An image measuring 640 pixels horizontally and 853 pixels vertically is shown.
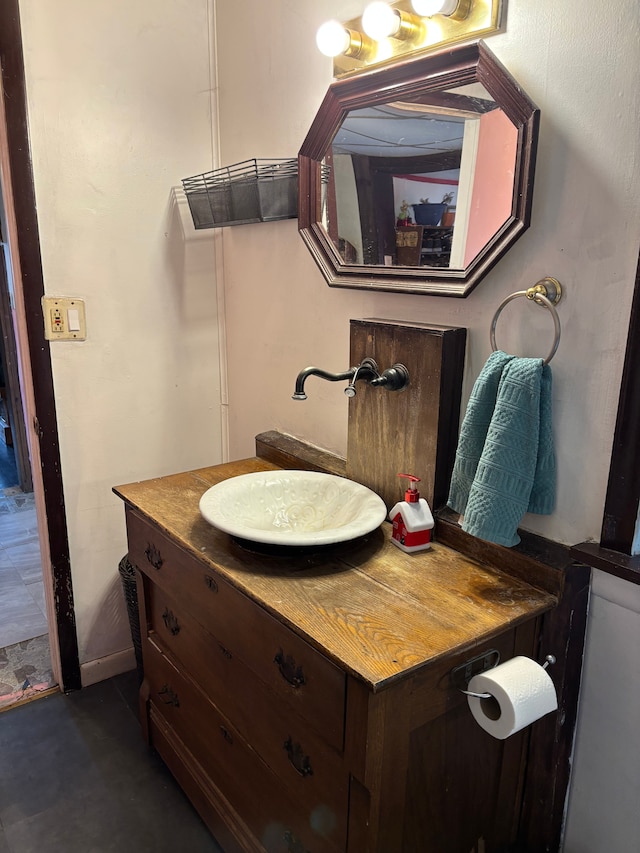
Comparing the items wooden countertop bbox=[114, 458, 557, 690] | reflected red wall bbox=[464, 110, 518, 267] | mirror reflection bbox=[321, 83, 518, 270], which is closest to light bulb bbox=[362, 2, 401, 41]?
mirror reflection bbox=[321, 83, 518, 270]

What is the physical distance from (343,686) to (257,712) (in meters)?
0.34

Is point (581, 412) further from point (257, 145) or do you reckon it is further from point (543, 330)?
point (257, 145)

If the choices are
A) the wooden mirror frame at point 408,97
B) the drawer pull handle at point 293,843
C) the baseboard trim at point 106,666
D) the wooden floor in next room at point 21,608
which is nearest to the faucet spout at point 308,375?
the wooden mirror frame at point 408,97

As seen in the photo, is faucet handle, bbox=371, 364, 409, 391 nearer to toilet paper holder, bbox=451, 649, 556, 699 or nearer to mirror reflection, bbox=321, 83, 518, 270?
mirror reflection, bbox=321, 83, 518, 270

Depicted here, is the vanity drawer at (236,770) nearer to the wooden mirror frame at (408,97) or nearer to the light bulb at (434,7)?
the wooden mirror frame at (408,97)

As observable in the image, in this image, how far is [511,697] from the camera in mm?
882

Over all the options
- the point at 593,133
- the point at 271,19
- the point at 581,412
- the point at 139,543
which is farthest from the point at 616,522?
the point at 271,19

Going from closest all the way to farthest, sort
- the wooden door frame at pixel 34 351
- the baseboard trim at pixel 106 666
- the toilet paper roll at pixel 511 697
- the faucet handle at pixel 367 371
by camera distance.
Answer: the toilet paper roll at pixel 511 697
the faucet handle at pixel 367 371
the wooden door frame at pixel 34 351
the baseboard trim at pixel 106 666

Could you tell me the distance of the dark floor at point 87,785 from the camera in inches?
57.1

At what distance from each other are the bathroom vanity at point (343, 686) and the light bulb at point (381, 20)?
967mm

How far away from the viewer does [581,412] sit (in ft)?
3.38

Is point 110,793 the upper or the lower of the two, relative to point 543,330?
lower

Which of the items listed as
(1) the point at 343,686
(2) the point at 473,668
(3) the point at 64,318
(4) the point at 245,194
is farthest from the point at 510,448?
(3) the point at 64,318

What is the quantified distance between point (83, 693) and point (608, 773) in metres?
1.54
